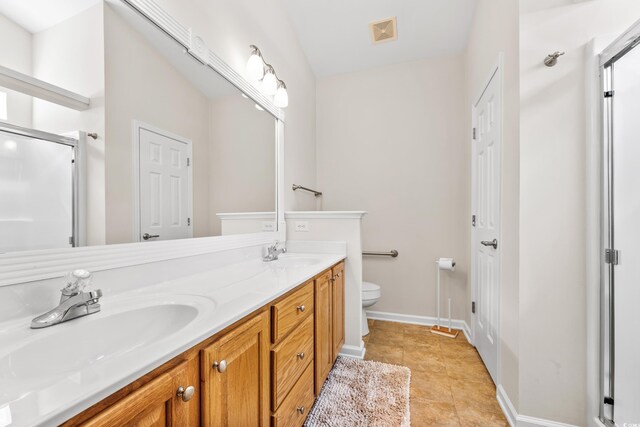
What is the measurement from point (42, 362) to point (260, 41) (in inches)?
81.4

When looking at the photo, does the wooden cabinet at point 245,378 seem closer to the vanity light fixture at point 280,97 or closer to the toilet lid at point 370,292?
the toilet lid at point 370,292

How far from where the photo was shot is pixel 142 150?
106 centimetres

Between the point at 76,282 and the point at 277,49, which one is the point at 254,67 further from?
the point at 76,282

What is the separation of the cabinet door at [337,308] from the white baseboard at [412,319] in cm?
91

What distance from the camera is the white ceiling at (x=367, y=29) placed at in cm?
229

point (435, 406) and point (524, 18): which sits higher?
point (524, 18)

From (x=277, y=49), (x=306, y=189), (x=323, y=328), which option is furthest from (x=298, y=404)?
(x=277, y=49)

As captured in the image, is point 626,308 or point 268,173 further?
point 268,173

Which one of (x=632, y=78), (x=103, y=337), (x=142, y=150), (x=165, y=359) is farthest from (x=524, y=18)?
(x=103, y=337)

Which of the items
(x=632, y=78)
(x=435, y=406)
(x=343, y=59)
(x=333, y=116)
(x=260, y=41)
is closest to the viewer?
(x=632, y=78)

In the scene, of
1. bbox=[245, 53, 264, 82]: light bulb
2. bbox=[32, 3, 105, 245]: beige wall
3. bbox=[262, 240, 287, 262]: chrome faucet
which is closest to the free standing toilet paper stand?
bbox=[262, 240, 287, 262]: chrome faucet

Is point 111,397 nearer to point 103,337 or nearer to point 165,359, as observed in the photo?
point 165,359

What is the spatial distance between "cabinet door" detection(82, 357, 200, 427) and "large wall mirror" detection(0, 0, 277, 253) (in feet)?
1.86

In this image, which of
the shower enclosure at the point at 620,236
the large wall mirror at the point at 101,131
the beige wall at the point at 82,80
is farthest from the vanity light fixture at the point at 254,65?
the shower enclosure at the point at 620,236
